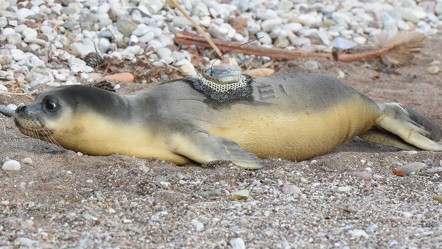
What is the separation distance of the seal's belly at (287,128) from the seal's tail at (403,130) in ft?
1.13

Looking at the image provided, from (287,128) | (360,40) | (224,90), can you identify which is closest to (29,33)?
(224,90)

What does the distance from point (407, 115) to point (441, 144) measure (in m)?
0.35

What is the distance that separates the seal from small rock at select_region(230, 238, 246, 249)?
49.2 inches

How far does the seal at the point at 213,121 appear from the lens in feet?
16.4

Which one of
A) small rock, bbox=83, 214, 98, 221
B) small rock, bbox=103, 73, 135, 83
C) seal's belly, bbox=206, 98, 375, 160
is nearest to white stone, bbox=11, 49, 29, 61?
small rock, bbox=103, 73, 135, 83

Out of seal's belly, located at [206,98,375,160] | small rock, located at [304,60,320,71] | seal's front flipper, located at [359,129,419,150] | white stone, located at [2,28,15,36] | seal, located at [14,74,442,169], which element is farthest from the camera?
small rock, located at [304,60,320,71]

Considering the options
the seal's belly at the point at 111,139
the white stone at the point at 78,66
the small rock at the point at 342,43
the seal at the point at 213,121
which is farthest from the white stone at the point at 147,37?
the seal's belly at the point at 111,139

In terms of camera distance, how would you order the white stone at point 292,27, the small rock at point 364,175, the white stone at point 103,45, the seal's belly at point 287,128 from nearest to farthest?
the small rock at point 364,175
the seal's belly at point 287,128
the white stone at point 103,45
the white stone at point 292,27

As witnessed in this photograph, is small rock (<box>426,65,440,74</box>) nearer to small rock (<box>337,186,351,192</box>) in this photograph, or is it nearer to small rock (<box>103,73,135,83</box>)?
small rock (<box>103,73,135,83</box>)

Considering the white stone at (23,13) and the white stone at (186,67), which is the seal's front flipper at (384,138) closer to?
the white stone at (186,67)

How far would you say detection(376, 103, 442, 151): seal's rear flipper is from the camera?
601cm

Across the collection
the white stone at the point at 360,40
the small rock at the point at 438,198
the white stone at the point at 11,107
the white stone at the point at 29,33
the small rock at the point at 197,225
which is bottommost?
the white stone at the point at 360,40

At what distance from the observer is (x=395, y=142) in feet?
20.4

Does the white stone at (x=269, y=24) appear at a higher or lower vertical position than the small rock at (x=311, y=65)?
lower
